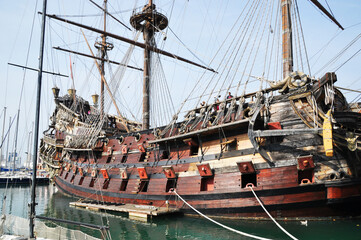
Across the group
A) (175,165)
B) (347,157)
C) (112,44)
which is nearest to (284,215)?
(347,157)

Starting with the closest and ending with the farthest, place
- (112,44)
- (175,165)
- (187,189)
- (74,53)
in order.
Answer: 1. (187,189)
2. (175,165)
3. (74,53)
4. (112,44)

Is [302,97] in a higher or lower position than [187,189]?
higher

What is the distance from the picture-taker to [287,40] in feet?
45.5

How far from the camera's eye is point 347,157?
11.0 m

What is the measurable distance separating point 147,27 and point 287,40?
13.8m

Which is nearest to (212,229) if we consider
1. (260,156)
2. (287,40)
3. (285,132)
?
(260,156)

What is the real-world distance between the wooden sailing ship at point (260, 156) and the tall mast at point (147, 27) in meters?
4.41

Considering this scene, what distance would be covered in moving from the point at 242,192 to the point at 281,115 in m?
3.72

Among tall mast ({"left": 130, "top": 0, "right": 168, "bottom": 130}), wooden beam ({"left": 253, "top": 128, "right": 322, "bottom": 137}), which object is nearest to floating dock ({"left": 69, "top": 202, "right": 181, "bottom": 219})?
wooden beam ({"left": 253, "top": 128, "right": 322, "bottom": 137})

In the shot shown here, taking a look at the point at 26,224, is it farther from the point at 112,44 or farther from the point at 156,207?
the point at 112,44

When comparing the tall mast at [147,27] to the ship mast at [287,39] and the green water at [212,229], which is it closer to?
the green water at [212,229]

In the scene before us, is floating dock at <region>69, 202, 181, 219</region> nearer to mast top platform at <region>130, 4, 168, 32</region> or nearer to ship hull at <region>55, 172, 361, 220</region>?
ship hull at <region>55, 172, 361, 220</region>

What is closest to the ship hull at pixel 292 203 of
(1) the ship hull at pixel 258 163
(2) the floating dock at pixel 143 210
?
(1) the ship hull at pixel 258 163

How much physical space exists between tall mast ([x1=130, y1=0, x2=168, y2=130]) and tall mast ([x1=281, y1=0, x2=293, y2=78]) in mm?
11178
